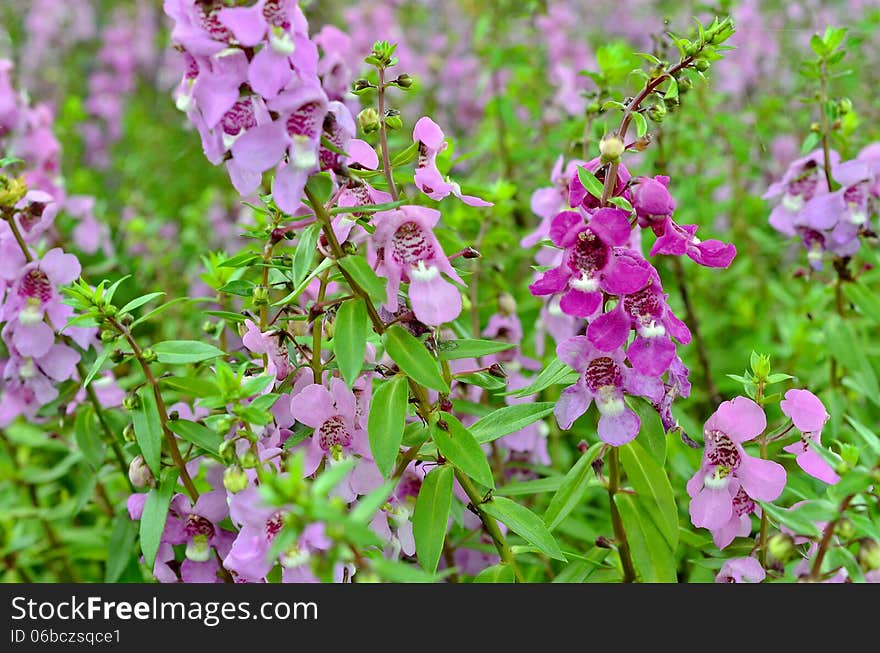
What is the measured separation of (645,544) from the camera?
157 cm

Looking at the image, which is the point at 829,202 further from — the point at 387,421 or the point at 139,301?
the point at 139,301

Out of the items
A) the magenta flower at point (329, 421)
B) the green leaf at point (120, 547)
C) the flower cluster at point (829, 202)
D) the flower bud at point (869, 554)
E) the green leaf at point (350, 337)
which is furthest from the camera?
the flower cluster at point (829, 202)

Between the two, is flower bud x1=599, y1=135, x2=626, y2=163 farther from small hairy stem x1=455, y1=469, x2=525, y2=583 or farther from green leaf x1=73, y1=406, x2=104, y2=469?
green leaf x1=73, y1=406, x2=104, y2=469

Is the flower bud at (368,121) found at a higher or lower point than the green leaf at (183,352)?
higher

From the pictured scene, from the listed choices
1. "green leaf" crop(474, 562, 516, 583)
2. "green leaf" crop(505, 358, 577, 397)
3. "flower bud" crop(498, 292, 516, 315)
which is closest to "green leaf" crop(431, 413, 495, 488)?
"green leaf" crop(505, 358, 577, 397)

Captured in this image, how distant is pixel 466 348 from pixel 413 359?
0.17 metres

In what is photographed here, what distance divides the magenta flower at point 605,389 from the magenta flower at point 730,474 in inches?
5.7

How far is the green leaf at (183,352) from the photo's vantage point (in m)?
1.54

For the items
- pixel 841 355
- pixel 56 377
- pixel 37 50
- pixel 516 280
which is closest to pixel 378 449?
pixel 56 377

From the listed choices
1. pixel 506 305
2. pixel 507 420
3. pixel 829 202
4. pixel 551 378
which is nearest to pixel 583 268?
pixel 551 378

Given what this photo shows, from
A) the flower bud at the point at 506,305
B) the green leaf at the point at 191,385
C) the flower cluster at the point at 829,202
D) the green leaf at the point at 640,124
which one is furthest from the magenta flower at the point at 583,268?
the flower cluster at the point at 829,202

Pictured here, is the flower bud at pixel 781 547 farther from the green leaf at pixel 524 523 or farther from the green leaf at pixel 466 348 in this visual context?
the green leaf at pixel 466 348

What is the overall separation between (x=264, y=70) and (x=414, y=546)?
0.82 metres

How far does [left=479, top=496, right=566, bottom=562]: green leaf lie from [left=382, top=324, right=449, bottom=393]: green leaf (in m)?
0.28
